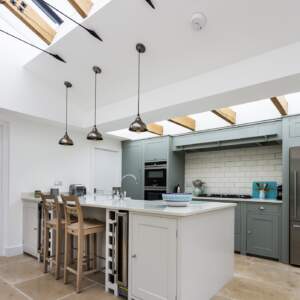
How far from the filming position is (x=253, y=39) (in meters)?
2.54

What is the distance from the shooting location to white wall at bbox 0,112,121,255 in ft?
13.4

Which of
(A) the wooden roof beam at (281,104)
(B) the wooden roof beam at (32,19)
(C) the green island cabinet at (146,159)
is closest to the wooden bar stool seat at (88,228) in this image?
(C) the green island cabinet at (146,159)

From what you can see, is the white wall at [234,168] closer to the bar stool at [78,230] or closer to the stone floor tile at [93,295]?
the bar stool at [78,230]

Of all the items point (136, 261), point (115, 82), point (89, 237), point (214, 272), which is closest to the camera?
point (136, 261)

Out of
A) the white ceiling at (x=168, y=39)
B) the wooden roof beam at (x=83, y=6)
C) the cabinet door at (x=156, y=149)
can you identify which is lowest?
the cabinet door at (x=156, y=149)

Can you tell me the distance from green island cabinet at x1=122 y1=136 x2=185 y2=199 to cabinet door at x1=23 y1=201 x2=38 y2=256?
95.8 inches

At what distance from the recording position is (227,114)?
426cm

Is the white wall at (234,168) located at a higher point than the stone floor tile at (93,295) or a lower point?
higher

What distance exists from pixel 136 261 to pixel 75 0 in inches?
117

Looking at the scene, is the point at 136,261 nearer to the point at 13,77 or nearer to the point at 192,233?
the point at 192,233

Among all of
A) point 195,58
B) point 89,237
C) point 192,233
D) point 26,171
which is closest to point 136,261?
point 192,233

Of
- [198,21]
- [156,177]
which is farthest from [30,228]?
[198,21]

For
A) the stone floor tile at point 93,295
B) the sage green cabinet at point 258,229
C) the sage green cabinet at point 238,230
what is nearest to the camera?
the stone floor tile at point 93,295

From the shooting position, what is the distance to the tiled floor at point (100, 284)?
8.63 feet
